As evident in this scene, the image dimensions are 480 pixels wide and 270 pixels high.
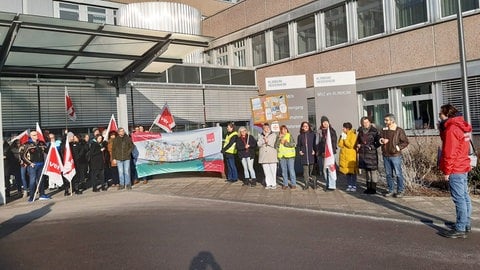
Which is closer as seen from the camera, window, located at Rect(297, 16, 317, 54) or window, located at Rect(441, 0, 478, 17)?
window, located at Rect(441, 0, 478, 17)

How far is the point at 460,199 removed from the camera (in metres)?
6.79

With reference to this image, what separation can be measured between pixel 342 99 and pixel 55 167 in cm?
858

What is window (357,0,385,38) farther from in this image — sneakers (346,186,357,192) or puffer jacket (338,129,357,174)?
sneakers (346,186,357,192)

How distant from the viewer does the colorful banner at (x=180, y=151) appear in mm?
15500

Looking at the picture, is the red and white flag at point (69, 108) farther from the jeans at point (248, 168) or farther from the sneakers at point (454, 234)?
the sneakers at point (454, 234)

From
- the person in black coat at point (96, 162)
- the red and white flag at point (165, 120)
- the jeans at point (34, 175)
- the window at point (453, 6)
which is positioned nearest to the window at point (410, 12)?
the window at point (453, 6)

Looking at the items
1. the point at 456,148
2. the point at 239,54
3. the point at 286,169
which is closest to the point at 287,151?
the point at 286,169

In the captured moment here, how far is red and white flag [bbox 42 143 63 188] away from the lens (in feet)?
41.9

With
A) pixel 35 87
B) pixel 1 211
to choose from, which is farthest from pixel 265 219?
pixel 35 87

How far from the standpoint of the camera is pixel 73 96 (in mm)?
18641

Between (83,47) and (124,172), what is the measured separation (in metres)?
3.74

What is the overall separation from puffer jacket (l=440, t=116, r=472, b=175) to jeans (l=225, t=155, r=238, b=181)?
7950mm

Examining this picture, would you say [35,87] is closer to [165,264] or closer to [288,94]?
[288,94]

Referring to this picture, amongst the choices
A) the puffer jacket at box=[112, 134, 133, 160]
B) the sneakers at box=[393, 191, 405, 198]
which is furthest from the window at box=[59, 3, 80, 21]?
the sneakers at box=[393, 191, 405, 198]
